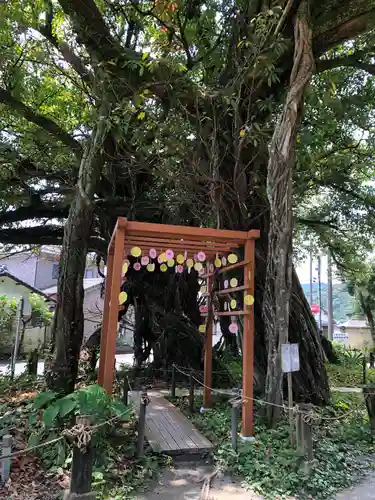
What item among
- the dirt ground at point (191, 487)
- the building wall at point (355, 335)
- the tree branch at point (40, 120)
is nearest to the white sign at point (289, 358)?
the dirt ground at point (191, 487)

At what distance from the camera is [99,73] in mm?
5719

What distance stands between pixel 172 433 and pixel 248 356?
4.46ft

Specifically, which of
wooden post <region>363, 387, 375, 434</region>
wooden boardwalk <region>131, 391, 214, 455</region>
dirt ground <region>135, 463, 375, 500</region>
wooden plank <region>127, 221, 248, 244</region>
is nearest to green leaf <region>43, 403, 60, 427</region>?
dirt ground <region>135, 463, 375, 500</region>

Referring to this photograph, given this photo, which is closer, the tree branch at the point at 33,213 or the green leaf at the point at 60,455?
the green leaf at the point at 60,455

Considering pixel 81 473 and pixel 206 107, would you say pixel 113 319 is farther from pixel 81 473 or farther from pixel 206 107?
pixel 206 107

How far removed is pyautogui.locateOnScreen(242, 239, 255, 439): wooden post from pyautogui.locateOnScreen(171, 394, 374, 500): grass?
8.1 inches

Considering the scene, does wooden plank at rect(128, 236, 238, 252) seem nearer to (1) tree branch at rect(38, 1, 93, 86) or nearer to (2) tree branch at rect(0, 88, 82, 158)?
(1) tree branch at rect(38, 1, 93, 86)

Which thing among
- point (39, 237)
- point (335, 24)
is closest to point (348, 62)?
point (335, 24)

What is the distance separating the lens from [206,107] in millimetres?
6039

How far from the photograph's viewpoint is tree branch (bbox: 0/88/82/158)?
23.5ft

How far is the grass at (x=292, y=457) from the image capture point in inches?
138

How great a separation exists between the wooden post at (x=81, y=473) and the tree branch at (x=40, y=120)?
623cm

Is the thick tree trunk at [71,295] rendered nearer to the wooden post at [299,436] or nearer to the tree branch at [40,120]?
the tree branch at [40,120]

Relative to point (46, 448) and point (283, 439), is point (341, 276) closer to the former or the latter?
point (283, 439)
